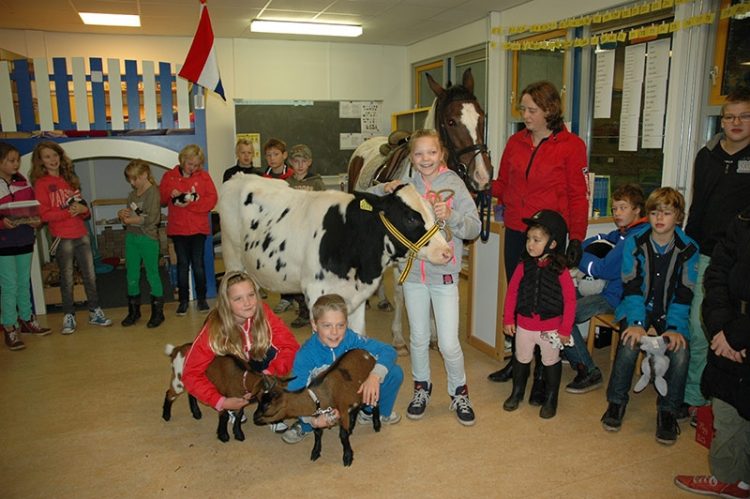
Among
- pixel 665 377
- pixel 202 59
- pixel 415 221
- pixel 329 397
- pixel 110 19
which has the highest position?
pixel 110 19

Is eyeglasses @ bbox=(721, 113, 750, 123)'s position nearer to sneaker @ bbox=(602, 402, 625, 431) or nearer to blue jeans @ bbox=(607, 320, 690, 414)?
blue jeans @ bbox=(607, 320, 690, 414)

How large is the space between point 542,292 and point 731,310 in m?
1.04

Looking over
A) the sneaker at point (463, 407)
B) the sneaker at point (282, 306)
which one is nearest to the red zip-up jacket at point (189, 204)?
the sneaker at point (282, 306)

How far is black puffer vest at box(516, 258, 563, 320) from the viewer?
3.09m

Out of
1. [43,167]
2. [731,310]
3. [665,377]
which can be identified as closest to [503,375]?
[665,377]

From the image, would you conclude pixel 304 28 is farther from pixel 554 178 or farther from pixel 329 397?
pixel 329 397

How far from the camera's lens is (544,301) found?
3086 mm

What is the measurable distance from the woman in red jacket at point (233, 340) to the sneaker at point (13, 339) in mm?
2418

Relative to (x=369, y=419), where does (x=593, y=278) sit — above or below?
above

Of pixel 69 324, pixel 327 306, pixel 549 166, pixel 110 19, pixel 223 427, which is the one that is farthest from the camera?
pixel 110 19

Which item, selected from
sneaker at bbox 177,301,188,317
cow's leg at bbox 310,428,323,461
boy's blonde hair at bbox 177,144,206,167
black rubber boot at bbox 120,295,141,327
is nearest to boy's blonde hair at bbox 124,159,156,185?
boy's blonde hair at bbox 177,144,206,167

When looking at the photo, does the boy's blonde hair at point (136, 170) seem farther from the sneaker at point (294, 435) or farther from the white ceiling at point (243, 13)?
the sneaker at point (294, 435)

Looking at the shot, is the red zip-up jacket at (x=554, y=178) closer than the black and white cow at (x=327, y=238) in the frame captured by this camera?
No

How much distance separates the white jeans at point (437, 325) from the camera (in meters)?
3.00
